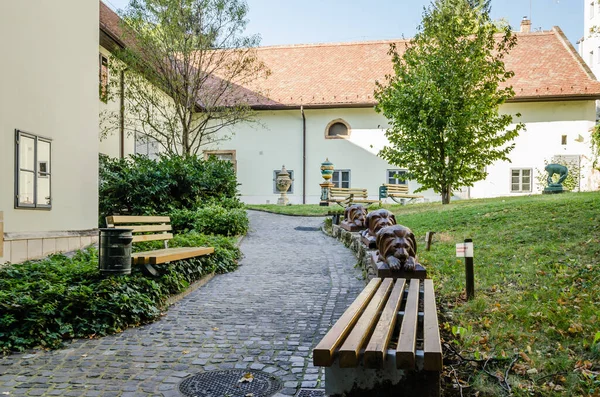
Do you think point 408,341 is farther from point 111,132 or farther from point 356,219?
point 111,132

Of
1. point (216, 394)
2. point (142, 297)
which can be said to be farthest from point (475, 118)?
point (216, 394)

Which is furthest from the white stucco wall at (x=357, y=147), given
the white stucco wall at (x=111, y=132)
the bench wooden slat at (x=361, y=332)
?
the bench wooden slat at (x=361, y=332)

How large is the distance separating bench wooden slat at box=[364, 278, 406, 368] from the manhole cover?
98 centimetres

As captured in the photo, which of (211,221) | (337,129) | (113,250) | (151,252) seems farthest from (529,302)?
(337,129)

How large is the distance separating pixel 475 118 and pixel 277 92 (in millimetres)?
13545

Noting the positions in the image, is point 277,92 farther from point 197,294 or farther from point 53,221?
point 197,294

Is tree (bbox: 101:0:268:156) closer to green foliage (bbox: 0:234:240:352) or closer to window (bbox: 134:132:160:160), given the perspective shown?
window (bbox: 134:132:160:160)

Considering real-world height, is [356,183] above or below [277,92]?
below

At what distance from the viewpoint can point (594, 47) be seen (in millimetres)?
46812

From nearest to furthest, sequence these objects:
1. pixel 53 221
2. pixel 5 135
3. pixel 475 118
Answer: pixel 5 135
pixel 53 221
pixel 475 118

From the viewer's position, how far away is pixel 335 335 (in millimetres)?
3625

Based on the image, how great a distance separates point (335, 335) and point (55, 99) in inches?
385

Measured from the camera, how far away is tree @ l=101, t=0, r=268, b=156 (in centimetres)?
1823

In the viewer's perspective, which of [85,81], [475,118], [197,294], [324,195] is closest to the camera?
[197,294]
